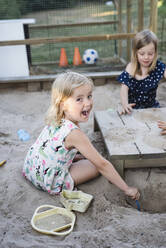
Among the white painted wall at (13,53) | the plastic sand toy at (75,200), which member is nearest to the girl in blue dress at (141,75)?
the plastic sand toy at (75,200)

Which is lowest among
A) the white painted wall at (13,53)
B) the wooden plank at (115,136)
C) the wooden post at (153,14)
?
the wooden plank at (115,136)

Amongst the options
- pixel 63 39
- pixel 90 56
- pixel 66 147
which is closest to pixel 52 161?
pixel 66 147

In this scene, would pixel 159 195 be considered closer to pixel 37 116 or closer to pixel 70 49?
pixel 37 116

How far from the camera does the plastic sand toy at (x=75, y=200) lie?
1.89m

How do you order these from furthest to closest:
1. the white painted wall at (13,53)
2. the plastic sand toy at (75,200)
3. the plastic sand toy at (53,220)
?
the white painted wall at (13,53), the plastic sand toy at (75,200), the plastic sand toy at (53,220)

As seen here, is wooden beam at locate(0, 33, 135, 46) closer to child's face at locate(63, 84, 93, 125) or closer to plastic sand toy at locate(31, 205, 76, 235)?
child's face at locate(63, 84, 93, 125)

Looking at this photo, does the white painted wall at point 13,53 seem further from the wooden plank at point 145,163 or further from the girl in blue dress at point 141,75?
the wooden plank at point 145,163

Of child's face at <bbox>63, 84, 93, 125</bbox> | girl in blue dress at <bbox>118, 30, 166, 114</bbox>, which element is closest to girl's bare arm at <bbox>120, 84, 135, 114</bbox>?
girl in blue dress at <bbox>118, 30, 166, 114</bbox>

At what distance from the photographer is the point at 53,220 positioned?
1790mm

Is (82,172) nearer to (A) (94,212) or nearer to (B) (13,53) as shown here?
(A) (94,212)

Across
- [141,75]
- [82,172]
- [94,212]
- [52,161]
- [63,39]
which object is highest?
[63,39]

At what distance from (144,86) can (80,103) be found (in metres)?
1.52

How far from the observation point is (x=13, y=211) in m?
1.90

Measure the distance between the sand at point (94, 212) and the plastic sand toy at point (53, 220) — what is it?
0.12 ft
